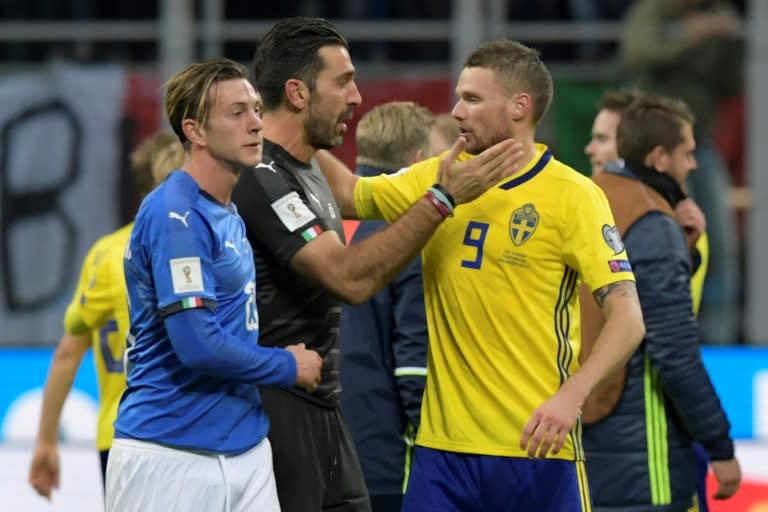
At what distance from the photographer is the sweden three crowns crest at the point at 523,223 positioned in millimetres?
4078

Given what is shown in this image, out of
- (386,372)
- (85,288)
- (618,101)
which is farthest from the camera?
(618,101)

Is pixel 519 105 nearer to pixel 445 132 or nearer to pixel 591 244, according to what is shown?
pixel 591 244

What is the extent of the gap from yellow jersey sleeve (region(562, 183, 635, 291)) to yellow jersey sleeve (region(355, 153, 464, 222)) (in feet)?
1.14

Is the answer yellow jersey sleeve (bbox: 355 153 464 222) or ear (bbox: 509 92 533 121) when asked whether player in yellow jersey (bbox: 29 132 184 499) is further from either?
ear (bbox: 509 92 533 121)

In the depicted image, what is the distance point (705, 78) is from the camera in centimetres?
976

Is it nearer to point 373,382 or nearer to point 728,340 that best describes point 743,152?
point 728,340

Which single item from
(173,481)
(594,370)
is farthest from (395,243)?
(173,481)

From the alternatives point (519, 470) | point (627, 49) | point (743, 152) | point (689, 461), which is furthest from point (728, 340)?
point (519, 470)

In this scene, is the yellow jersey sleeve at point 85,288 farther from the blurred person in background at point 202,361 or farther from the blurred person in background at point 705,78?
the blurred person in background at point 705,78

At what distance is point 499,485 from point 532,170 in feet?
2.60

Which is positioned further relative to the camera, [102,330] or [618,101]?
[618,101]

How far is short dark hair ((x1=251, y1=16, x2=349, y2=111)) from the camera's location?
13.8 feet

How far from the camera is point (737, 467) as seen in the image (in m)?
4.93

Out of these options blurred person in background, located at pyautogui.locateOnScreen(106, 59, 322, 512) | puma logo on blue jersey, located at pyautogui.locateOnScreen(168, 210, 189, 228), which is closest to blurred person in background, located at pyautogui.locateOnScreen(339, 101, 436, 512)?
blurred person in background, located at pyautogui.locateOnScreen(106, 59, 322, 512)
